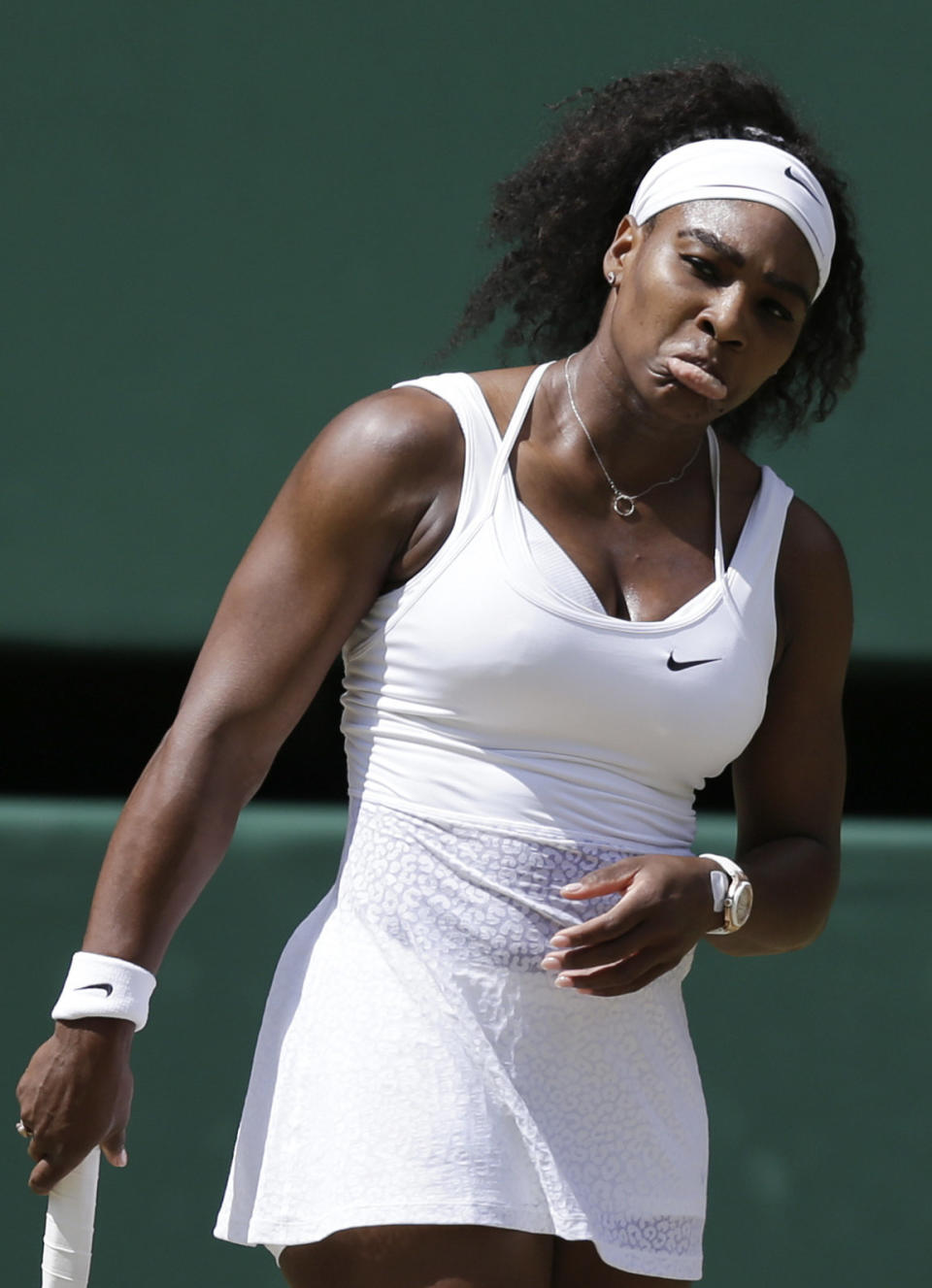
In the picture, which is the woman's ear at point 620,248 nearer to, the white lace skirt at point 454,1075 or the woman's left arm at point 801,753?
the woman's left arm at point 801,753

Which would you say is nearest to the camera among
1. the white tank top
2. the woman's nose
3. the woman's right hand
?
the woman's right hand

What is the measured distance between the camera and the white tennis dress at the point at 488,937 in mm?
1685

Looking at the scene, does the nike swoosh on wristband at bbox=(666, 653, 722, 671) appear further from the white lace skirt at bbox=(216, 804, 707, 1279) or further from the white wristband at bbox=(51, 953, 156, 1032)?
the white wristband at bbox=(51, 953, 156, 1032)

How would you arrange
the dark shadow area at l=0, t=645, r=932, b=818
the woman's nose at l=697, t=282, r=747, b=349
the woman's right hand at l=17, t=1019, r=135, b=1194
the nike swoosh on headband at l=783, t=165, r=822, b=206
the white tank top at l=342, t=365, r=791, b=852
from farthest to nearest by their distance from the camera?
the dark shadow area at l=0, t=645, r=932, b=818 → the nike swoosh on headband at l=783, t=165, r=822, b=206 → the woman's nose at l=697, t=282, r=747, b=349 → the white tank top at l=342, t=365, r=791, b=852 → the woman's right hand at l=17, t=1019, r=135, b=1194

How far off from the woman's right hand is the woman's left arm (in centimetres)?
68

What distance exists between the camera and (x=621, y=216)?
86.4 inches

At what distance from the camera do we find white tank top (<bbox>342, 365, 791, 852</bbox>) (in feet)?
5.69

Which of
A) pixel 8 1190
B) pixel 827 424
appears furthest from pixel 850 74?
pixel 8 1190

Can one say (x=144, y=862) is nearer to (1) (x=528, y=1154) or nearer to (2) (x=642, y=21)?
(1) (x=528, y=1154)

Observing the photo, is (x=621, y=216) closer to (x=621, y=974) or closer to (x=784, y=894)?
(x=784, y=894)

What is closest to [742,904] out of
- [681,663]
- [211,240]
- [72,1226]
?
[681,663]

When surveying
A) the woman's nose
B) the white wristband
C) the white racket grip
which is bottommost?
the white racket grip

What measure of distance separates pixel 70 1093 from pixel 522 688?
552 mm

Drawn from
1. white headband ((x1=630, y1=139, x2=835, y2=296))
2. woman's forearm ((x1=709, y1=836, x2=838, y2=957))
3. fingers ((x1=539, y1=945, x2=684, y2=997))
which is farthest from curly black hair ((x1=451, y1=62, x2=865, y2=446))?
fingers ((x1=539, y1=945, x2=684, y2=997))
